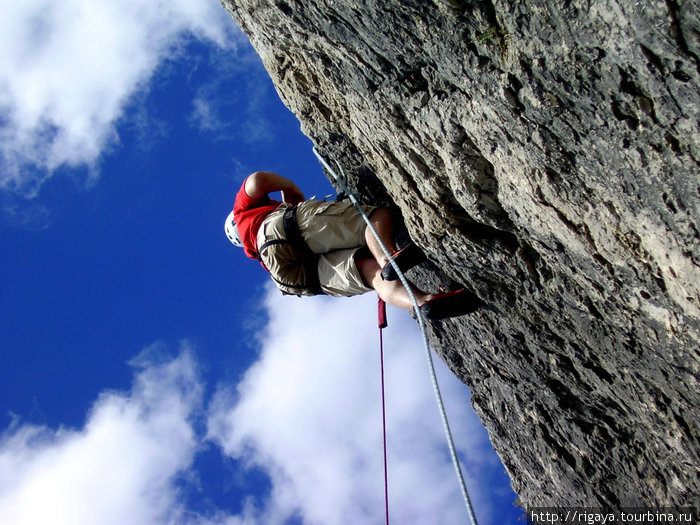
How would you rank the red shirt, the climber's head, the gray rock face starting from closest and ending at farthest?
Answer: the gray rock face, the red shirt, the climber's head

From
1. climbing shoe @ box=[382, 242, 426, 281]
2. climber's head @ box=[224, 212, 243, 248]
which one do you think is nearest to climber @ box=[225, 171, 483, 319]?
climbing shoe @ box=[382, 242, 426, 281]

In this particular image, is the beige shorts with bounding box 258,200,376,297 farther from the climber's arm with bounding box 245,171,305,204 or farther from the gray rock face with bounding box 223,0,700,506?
the gray rock face with bounding box 223,0,700,506

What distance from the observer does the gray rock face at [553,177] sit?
275 cm

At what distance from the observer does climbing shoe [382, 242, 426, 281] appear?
536 centimetres

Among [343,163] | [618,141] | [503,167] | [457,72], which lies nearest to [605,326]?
[503,167]

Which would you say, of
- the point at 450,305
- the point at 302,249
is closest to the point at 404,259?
the point at 450,305

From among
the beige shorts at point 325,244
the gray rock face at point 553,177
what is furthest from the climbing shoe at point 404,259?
the beige shorts at point 325,244

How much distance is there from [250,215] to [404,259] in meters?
2.22

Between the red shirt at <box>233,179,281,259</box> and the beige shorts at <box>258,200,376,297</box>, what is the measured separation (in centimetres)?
23

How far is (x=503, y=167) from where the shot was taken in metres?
3.84

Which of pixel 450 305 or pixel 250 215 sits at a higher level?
pixel 250 215

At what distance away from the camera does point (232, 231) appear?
732 centimetres

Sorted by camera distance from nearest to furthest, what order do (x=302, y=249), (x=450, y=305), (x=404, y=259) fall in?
(x=450, y=305)
(x=404, y=259)
(x=302, y=249)

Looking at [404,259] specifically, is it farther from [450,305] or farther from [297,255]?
[297,255]
